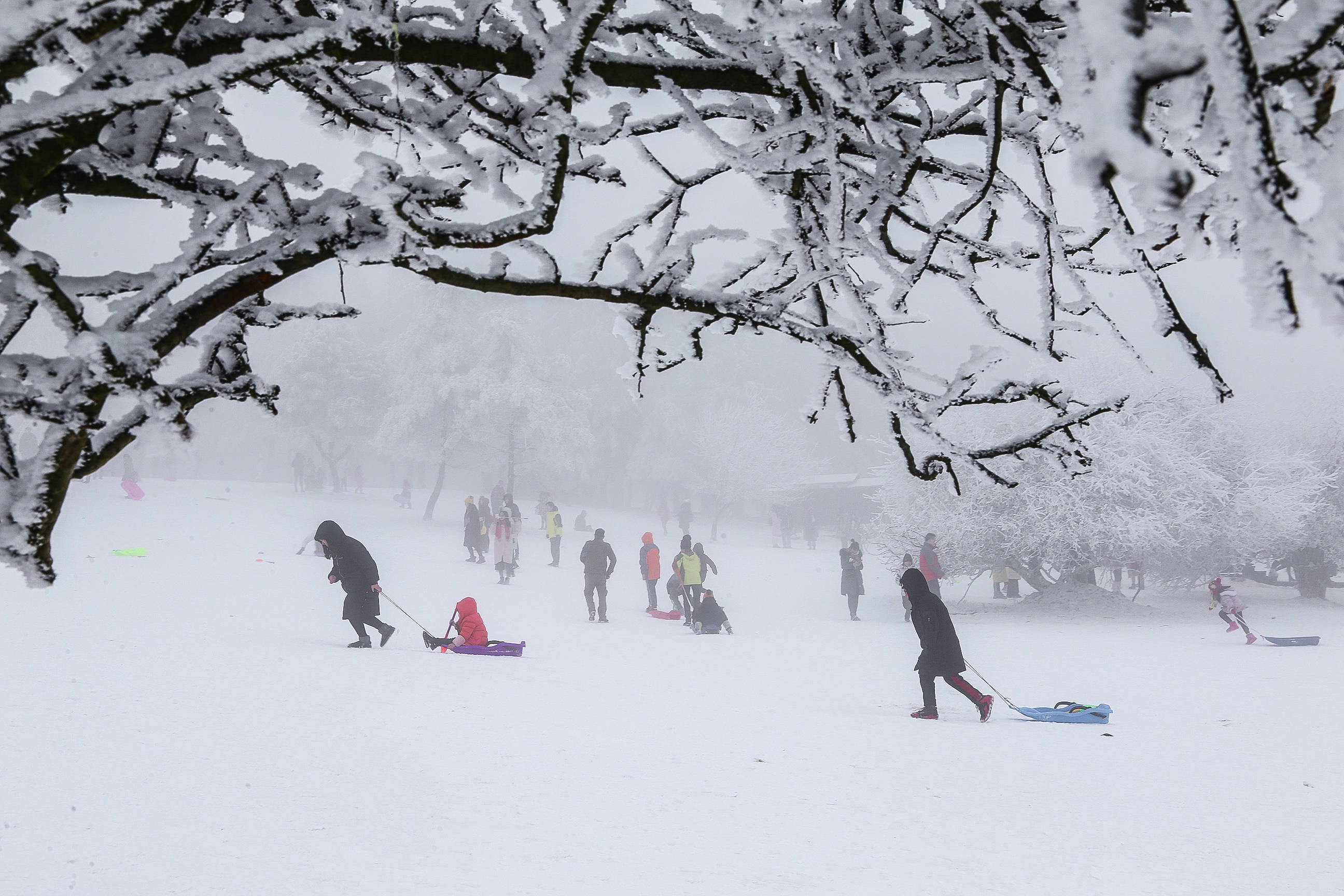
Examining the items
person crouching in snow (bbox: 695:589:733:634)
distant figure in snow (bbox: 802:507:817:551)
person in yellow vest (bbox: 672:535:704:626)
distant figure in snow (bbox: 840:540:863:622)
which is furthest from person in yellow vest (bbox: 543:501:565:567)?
distant figure in snow (bbox: 802:507:817:551)

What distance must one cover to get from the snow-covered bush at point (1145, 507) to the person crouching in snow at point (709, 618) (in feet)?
29.1

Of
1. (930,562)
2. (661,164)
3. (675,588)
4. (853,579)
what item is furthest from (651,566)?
(661,164)

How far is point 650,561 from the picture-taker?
18.4 m

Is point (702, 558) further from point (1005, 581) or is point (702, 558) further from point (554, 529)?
point (1005, 581)

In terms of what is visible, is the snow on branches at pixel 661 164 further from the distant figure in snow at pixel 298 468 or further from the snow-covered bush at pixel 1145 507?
the distant figure in snow at pixel 298 468

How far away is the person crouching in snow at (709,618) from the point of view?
15.3 metres

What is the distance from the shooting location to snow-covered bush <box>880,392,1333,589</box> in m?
21.1

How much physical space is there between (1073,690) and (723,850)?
8.20 metres

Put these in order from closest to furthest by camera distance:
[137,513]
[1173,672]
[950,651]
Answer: [950,651], [1173,672], [137,513]

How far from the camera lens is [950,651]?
823cm

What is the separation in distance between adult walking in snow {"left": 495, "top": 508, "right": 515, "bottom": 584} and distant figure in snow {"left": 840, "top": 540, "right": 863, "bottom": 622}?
806cm

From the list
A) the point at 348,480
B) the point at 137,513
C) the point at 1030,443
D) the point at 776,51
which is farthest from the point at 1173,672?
the point at 348,480

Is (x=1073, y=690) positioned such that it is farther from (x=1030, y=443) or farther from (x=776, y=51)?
(x=776, y=51)

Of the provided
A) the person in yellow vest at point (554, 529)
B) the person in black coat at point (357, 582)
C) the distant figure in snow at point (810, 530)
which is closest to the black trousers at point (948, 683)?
the person in black coat at point (357, 582)
